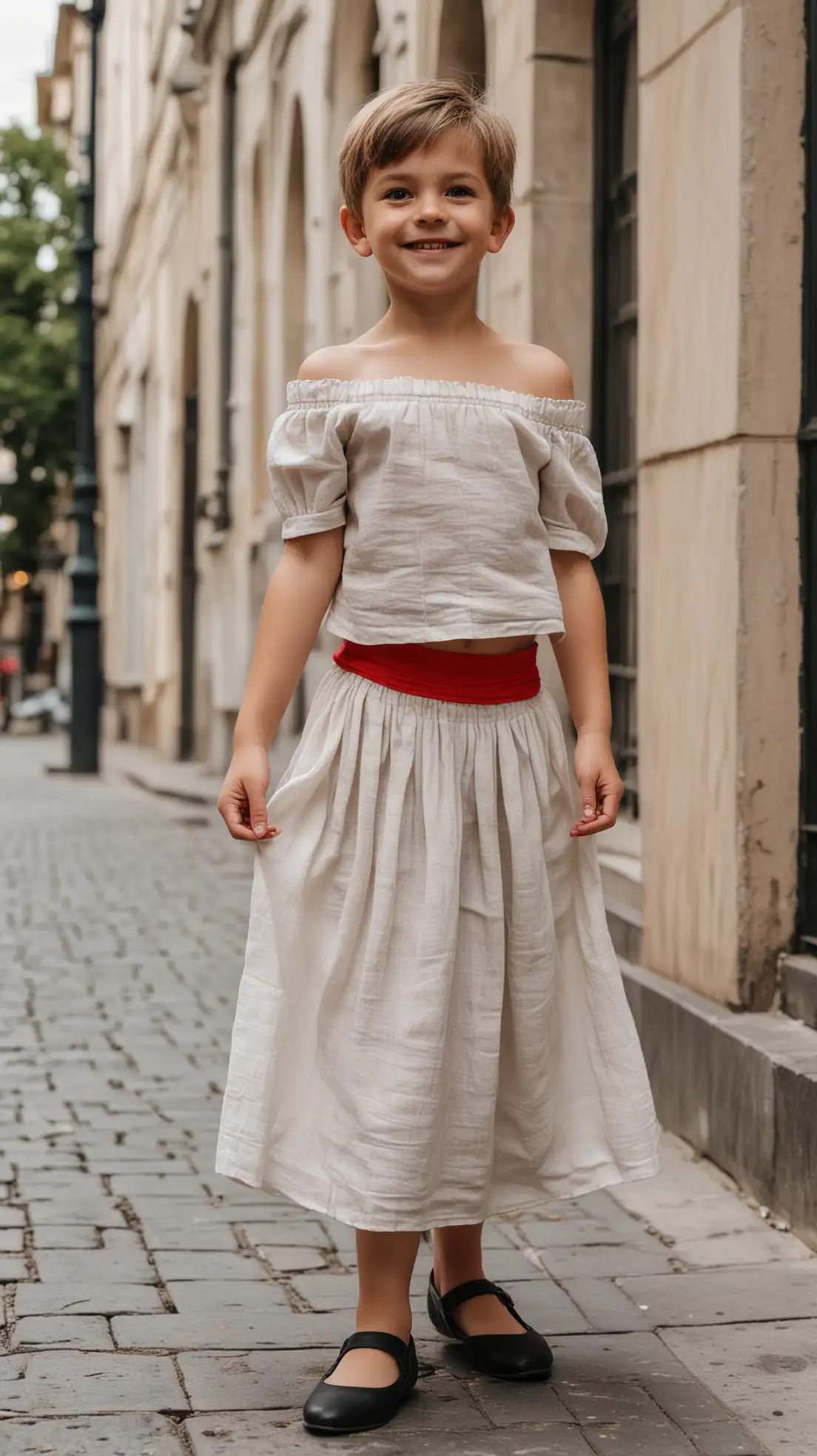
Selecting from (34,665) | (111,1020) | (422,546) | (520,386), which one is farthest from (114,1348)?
(34,665)

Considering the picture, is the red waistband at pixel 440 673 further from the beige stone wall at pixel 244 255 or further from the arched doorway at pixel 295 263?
the arched doorway at pixel 295 263

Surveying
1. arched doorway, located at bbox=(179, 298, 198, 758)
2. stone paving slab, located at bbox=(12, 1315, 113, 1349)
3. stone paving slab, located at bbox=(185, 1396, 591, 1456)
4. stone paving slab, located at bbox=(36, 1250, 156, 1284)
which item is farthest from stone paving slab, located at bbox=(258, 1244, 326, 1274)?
arched doorway, located at bbox=(179, 298, 198, 758)

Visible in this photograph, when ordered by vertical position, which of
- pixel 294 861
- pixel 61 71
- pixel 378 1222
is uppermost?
pixel 61 71

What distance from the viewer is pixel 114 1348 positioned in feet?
11.3

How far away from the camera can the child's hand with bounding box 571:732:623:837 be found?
10.6 feet

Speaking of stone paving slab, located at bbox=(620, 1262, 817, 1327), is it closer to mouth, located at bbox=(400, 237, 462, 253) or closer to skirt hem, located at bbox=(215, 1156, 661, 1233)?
skirt hem, located at bbox=(215, 1156, 661, 1233)

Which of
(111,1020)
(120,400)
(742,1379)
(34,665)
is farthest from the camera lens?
(34,665)

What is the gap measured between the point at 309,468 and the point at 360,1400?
1371 mm

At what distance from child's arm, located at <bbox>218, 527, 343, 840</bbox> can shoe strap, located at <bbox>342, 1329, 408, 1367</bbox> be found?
765 millimetres

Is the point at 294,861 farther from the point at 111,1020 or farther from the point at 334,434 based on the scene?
the point at 111,1020

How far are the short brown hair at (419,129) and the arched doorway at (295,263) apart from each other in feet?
37.4

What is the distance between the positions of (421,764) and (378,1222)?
0.67 m

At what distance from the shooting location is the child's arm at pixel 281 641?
3178 mm

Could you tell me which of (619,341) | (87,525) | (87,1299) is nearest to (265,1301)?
(87,1299)
